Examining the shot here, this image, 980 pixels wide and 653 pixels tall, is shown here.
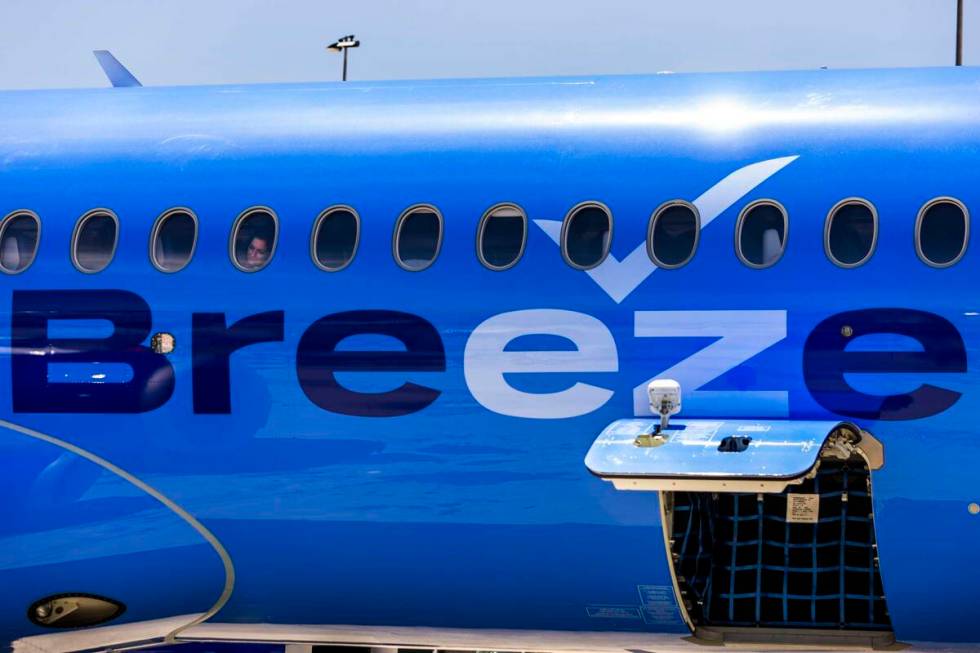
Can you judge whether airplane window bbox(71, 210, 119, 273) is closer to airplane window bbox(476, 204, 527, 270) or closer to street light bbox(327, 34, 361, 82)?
airplane window bbox(476, 204, 527, 270)

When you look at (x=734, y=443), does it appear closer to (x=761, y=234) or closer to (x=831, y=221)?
(x=761, y=234)

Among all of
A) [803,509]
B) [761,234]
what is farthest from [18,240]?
[803,509]

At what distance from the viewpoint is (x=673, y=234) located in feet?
41.0

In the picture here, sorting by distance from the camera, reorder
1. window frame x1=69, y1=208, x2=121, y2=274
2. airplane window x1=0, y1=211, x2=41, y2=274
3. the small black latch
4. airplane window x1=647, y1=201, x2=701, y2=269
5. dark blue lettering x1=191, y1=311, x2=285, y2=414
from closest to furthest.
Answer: the small black latch < airplane window x1=647, y1=201, x2=701, y2=269 < dark blue lettering x1=191, y1=311, x2=285, y2=414 < window frame x1=69, y1=208, x2=121, y2=274 < airplane window x1=0, y1=211, x2=41, y2=274

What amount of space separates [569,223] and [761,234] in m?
1.48

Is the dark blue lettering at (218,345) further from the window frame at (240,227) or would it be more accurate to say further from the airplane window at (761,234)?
the airplane window at (761,234)

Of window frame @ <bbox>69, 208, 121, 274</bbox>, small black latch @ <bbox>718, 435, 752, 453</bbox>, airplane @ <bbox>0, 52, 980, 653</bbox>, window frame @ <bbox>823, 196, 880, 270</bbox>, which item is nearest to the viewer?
small black latch @ <bbox>718, 435, 752, 453</bbox>

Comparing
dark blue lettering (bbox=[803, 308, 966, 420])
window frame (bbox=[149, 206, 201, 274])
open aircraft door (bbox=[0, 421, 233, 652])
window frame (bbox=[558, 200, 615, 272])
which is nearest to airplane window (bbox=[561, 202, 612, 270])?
window frame (bbox=[558, 200, 615, 272])

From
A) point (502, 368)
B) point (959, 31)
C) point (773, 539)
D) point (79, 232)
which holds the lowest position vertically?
point (773, 539)

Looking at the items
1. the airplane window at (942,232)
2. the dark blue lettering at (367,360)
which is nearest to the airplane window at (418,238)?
the dark blue lettering at (367,360)

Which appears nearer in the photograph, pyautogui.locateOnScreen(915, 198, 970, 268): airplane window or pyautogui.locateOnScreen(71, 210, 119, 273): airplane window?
pyautogui.locateOnScreen(915, 198, 970, 268): airplane window

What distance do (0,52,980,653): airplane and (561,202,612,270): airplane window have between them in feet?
0.08

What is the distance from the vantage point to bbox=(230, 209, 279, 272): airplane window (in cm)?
1320

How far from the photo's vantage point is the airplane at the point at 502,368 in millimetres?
12016
